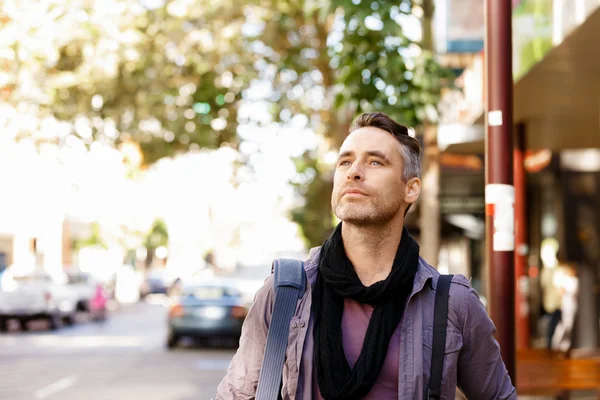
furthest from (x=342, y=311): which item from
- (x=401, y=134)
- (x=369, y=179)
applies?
(x=401, y=134)

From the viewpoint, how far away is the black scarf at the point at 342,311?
263cm

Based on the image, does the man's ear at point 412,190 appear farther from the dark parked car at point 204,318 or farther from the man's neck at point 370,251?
the dark parked car at point 204,318

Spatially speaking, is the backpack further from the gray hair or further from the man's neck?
the gray hair

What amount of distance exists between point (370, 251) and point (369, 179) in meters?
0.22

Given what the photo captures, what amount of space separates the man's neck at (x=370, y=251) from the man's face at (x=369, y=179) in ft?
0.13

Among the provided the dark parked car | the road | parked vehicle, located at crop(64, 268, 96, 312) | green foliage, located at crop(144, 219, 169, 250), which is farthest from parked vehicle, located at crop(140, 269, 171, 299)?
the dark parked car

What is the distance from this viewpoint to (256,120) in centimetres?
1598

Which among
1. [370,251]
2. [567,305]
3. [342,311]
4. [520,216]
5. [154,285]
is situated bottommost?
[154,285]

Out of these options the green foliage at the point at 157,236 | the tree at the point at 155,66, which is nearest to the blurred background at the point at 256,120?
the tree at the point at 155,66

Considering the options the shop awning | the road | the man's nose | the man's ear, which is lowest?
the road

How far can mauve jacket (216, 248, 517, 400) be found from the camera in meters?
2.70

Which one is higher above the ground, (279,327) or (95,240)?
(279,327)

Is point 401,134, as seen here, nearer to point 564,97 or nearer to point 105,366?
point 564,97

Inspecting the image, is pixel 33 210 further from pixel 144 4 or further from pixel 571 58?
pixel 571 58
